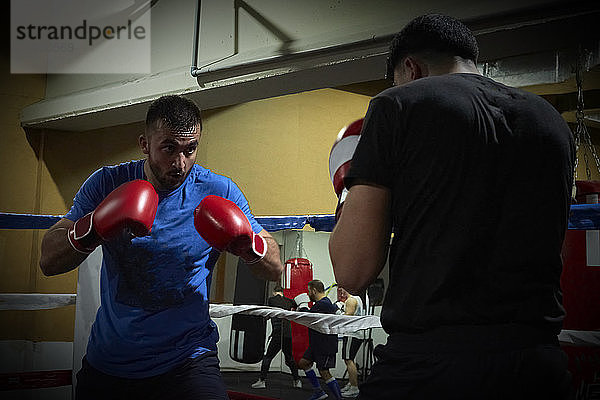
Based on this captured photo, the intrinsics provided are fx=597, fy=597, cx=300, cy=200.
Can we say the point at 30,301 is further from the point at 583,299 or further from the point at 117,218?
the point at 583,299

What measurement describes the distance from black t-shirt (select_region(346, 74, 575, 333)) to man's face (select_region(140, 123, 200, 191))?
0.84 metres

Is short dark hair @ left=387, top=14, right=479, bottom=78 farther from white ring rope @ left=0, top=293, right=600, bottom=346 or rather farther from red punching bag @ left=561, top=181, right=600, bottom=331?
white ring rope @ left=0, top=293, right=600, bottom=346

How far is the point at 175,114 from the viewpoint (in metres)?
1.66

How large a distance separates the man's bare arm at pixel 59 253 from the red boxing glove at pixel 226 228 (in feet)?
1.09

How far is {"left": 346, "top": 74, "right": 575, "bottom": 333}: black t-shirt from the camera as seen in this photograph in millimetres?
865

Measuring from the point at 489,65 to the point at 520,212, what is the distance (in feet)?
8.05

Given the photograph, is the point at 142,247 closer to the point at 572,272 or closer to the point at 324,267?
the point at 572,272

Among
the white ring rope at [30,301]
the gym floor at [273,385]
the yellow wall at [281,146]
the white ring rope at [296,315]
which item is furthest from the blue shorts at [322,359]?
the white ring rope at [30,301]

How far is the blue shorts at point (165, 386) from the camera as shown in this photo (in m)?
1.52

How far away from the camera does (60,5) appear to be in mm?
5172

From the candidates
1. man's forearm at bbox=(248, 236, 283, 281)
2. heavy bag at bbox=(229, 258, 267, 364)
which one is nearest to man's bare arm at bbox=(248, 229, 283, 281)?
man's forearm at bbox=(248, 236, 283, 281)

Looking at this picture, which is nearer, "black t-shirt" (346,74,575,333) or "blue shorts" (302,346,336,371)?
"black t-shirt" (346,74,575,333)

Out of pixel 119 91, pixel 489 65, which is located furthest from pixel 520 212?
pixel 119 91

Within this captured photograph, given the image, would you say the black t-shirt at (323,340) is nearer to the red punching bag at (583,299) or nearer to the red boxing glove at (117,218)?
the red punching bag at (583,299)
